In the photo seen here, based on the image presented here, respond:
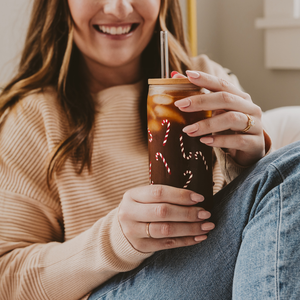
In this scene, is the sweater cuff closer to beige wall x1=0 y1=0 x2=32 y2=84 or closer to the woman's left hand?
the woman's left hand

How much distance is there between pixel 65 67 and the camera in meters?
1.12

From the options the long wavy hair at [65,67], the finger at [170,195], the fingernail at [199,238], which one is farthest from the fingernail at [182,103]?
the long wavy hair at [65,67]

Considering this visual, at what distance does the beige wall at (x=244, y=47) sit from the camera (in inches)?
82.4

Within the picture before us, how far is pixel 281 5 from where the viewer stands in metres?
1.92

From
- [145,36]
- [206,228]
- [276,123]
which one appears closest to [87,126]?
[145,36]

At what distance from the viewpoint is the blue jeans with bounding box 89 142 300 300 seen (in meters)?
0.59

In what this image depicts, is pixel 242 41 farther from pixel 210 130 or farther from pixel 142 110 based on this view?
pixel 210 130

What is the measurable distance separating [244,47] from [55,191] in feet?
5.19

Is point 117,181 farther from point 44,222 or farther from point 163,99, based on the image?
point 163,99

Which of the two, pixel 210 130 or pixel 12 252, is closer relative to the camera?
pixel 210 130

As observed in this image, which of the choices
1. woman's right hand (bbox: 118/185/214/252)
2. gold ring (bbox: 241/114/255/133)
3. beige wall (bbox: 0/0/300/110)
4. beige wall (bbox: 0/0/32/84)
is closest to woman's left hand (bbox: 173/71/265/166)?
gold ring (bbox: 241/114/255/133)

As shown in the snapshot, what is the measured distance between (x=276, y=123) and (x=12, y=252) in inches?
37.3

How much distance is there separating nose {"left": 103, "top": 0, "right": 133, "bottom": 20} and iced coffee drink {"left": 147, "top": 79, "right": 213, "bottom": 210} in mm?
483

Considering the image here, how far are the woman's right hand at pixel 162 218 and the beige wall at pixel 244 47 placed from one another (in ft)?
5.12
